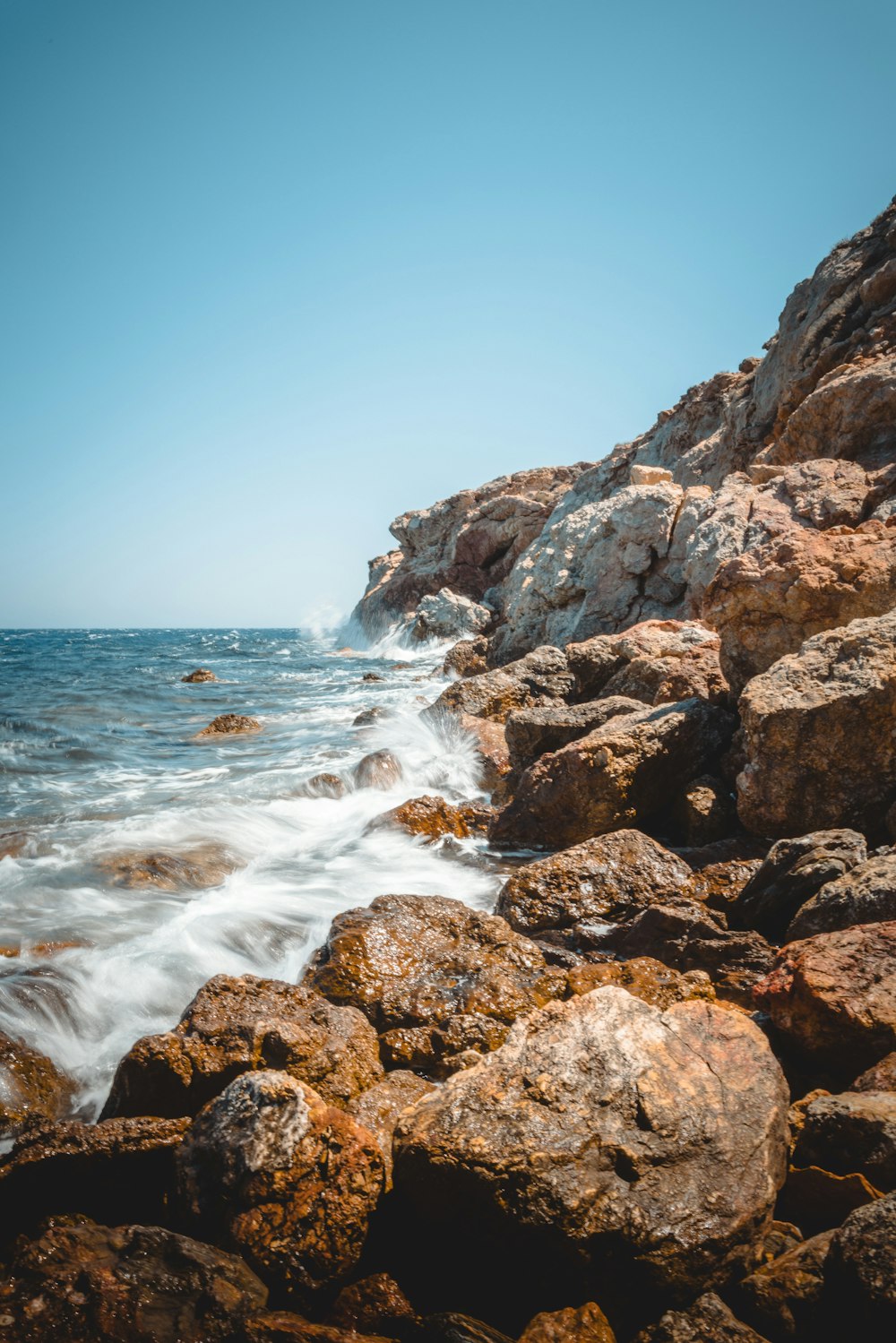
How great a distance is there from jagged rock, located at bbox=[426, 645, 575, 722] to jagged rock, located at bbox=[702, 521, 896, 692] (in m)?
4.77

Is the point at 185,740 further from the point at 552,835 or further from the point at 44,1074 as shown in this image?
the point at 44,1074

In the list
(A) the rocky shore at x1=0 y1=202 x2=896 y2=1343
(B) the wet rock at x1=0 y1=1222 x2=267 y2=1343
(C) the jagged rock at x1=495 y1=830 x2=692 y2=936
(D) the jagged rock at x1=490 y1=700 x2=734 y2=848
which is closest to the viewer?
(B) the wet rock at x1=0 y1=1222 x2=267 y2=1343

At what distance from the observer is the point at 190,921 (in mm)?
6488

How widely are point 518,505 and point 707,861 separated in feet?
107

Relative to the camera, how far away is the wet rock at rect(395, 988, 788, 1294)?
241 cm

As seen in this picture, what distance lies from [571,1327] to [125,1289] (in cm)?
157

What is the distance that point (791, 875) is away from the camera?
4.93 meters

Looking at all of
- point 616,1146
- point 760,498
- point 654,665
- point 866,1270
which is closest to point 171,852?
point 616,1146

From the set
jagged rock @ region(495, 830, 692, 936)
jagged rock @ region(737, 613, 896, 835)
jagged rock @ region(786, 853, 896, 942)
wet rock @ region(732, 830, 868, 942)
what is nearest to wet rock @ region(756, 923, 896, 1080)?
jagged rock @ region(786, 853, 896, 942)

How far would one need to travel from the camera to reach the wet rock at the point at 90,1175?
9.64 feet

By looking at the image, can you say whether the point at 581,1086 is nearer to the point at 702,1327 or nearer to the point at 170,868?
the point at 702,1327

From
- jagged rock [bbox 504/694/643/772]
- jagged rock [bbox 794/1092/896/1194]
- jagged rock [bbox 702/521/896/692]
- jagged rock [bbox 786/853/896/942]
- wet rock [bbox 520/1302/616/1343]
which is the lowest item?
wet rock [bbox 520/1302/616/1343]

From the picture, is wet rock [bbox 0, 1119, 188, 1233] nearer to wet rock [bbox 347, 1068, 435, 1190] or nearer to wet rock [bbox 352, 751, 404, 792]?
wet rock [bbox 347, 1068, 435, 1190]

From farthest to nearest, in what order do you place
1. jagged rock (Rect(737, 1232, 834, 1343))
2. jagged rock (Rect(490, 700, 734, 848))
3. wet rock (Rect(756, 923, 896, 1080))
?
jagged rock (Rect(490, 700, 734, 848)) → wet rock (Rect(756, 923, 896, 1080)) → jagged rock (Rect(737, 1232, 834, 1343))
